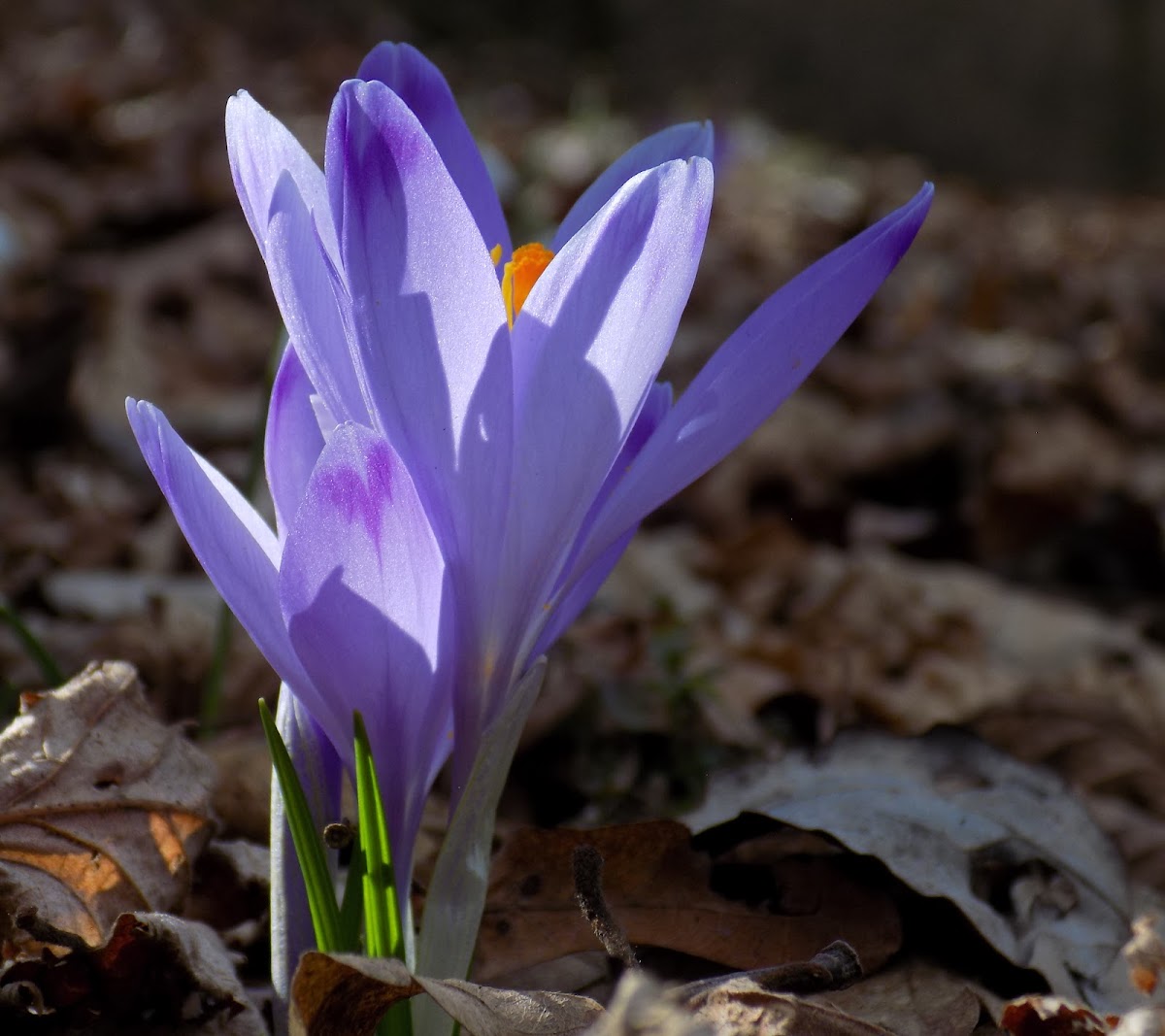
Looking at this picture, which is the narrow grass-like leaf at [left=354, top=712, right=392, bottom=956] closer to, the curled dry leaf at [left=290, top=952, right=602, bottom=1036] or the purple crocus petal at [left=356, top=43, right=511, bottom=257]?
the curled dry leaf at [left=290, top=952, right=602, bottom=1036]

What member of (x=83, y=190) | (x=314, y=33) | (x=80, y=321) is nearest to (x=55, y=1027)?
(x=80, y=321)

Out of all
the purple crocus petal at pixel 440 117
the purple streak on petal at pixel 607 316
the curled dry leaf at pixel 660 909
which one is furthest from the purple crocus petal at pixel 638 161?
the curled dry leaf at pixel 660 909

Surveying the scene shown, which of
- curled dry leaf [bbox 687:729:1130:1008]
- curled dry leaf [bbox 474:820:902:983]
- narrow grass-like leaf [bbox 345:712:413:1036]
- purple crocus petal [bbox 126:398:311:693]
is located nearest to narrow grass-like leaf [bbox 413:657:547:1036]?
narrow grass-like leaf [bbox 345:712:413:1036]

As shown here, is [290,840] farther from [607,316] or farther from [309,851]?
[607,316]

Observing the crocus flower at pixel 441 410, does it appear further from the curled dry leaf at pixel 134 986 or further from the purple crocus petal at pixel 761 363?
the curled dry leaf at pixel 134 986

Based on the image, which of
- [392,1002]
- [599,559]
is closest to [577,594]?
[599,559]
